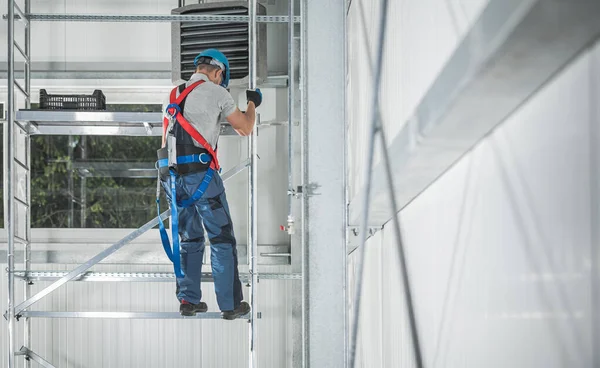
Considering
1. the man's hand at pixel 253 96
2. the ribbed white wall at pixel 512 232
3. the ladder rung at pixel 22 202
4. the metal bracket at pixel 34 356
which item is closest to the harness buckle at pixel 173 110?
the man's hand at pixel 253 96

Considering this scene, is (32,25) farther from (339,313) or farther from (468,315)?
(468,315)

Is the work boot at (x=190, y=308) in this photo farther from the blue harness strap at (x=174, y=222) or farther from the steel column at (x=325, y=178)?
the steel column at (x=325, y=178)

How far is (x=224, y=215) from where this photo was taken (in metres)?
3.82

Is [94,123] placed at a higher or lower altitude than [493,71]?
higher

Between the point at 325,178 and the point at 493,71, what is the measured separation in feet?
8.19

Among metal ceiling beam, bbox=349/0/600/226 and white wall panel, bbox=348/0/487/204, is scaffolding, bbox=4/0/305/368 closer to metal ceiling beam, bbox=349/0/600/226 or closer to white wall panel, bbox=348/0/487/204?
white wall panel, bbox=348/0/487/204

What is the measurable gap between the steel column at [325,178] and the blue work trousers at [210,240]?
22.8 inches

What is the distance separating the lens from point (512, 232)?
0.90 metres

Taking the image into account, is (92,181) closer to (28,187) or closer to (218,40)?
(28,187)

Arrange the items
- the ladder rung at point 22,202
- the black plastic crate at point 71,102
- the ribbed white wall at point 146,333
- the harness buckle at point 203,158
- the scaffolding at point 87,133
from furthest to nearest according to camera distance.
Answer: the ribbed white wall at point 146,333 < the ladder rung at point 22,202 < the black plastic crate at point 71,102 < the scaffolding at point 87,133 < the harness buckle at point 203,158

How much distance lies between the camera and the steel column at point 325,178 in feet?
11.0

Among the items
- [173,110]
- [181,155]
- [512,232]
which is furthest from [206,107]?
[512,232]

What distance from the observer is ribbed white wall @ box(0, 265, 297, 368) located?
5.25 metres

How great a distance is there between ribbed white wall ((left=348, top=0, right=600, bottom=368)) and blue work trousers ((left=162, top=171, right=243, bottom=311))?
7.05 feet
